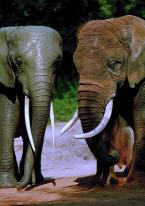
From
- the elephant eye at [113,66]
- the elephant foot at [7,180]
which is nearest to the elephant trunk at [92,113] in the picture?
the elephant eye at [113,66]

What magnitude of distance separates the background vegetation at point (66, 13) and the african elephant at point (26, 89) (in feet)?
37.3

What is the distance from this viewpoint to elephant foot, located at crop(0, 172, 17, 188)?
1093 centimetres

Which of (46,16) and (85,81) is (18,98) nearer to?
(85,81)

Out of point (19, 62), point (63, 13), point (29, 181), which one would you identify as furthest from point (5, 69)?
point (63, 13)

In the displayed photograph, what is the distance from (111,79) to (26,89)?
1478 mm

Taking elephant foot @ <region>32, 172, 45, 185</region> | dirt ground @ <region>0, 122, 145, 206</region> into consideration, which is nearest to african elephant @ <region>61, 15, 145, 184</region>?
dirt ground @ <region>0, 122, 145, 206</region>

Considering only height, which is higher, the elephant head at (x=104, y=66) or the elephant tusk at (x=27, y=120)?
the elephant head at (x=104, y=66)

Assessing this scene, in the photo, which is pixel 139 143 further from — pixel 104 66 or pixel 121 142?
pixel 104 66

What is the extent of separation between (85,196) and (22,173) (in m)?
2.06

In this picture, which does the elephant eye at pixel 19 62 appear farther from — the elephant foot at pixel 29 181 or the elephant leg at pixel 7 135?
the elephant foot at pixel 29 181

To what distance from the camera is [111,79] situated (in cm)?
977

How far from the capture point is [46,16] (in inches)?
957

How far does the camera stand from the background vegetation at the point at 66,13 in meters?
23.2

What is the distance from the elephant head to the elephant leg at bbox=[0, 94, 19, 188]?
1.46 meters
